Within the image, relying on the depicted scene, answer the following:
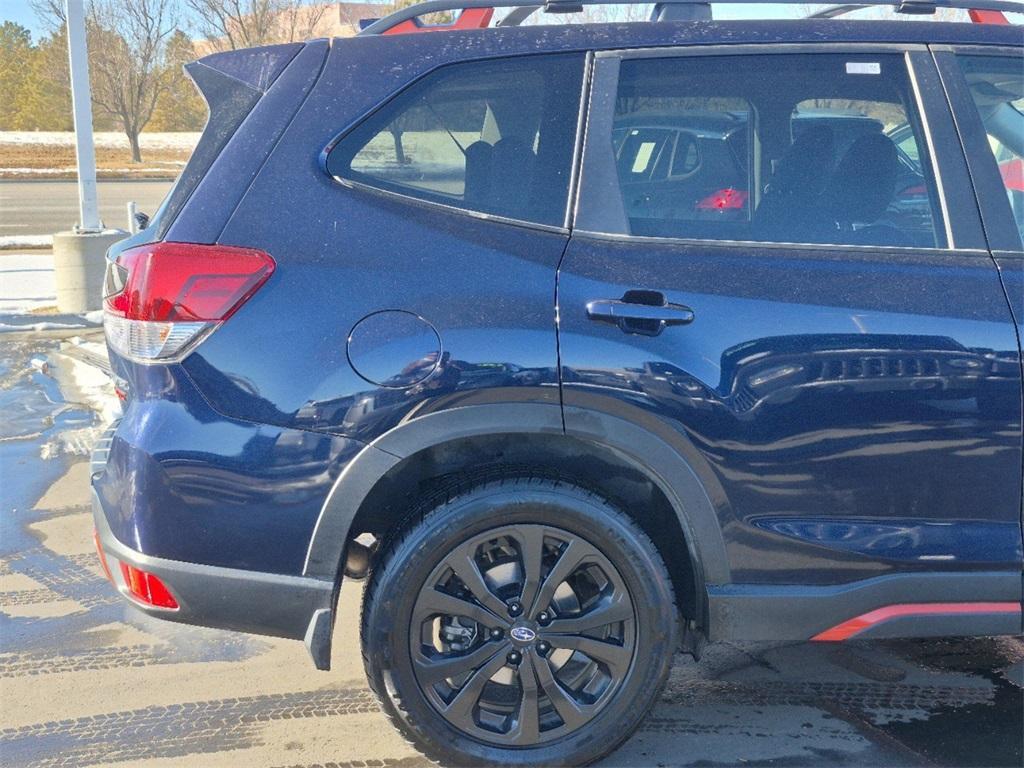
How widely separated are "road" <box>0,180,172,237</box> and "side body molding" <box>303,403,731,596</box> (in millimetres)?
13274

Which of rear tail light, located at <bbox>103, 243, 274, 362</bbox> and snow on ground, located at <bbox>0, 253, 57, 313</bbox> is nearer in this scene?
rear tail light, located at <bbox>103, 243, 274, 362</bbox>

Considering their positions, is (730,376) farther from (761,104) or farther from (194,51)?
(194,51)

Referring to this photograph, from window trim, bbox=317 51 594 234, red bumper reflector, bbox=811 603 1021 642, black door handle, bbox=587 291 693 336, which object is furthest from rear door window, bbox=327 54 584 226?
red bumper reflector, bbox=811 603 1021 642

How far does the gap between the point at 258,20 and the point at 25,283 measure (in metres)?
8.49

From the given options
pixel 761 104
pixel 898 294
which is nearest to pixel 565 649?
pixel 898 294

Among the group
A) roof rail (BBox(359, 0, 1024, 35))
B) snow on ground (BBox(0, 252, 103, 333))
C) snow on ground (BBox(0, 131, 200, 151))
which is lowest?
snow on ground (BBox(0, 252, 103, 333))

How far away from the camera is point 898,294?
8.93 ft

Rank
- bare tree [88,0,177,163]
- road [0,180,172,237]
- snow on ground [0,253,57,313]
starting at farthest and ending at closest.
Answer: bare tree [88,0,177,163] → road [0,180,172,237] → snow on ground [0,253,57,313]

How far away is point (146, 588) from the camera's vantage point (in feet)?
8.87

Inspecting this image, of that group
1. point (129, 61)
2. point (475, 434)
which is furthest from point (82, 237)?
point (129, 61)

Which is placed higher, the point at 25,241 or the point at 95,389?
the point at 25,241

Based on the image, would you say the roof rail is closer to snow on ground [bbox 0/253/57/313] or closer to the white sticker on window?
the white sticker on window

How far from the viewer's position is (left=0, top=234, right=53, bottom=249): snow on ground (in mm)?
14418

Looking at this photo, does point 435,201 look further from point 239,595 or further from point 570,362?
point 239,595
